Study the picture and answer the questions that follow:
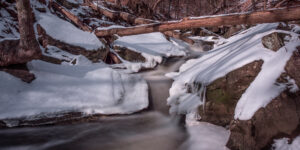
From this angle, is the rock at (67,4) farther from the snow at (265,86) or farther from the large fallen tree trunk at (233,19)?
the snow at (265,86)

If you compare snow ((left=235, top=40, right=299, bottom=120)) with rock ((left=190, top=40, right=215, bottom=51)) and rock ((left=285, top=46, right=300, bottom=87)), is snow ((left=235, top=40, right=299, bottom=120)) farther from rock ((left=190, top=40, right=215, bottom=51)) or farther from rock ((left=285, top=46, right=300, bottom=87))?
rock ((left=190, top=40, right=215, bottom=51))

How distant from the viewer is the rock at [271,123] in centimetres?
250

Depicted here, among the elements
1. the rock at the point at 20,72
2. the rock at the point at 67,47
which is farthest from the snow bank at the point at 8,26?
the rock at the point at 20,72

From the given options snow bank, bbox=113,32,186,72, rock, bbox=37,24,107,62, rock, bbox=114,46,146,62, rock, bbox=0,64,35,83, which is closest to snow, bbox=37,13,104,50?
rock, bbox=37,24,107,62

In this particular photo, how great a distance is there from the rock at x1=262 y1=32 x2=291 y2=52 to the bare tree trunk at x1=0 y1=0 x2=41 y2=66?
447 centimetres

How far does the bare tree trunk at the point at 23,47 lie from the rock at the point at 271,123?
4000 millimetres

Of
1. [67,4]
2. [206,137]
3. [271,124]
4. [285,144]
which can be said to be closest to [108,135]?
[206,137]

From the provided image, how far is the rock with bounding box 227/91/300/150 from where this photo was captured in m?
2.50

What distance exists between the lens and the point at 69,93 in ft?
12.8

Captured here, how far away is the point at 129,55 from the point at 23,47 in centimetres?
422

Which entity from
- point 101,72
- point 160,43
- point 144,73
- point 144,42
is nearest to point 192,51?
point 160,43

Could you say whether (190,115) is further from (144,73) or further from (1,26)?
(1,26)

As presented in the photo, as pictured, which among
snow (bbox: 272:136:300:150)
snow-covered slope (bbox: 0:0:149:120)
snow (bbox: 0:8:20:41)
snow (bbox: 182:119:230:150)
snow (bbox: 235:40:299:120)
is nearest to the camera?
snow (bbox: 272:136:300:150)

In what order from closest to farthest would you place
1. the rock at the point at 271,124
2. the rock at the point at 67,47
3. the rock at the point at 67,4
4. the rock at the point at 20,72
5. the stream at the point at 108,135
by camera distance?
the rock at the point at 271,124, the stream at the point at 108,135, the rock at the point at 20,72, the rock at the point at 67,47, the rock at the point at 67,4
